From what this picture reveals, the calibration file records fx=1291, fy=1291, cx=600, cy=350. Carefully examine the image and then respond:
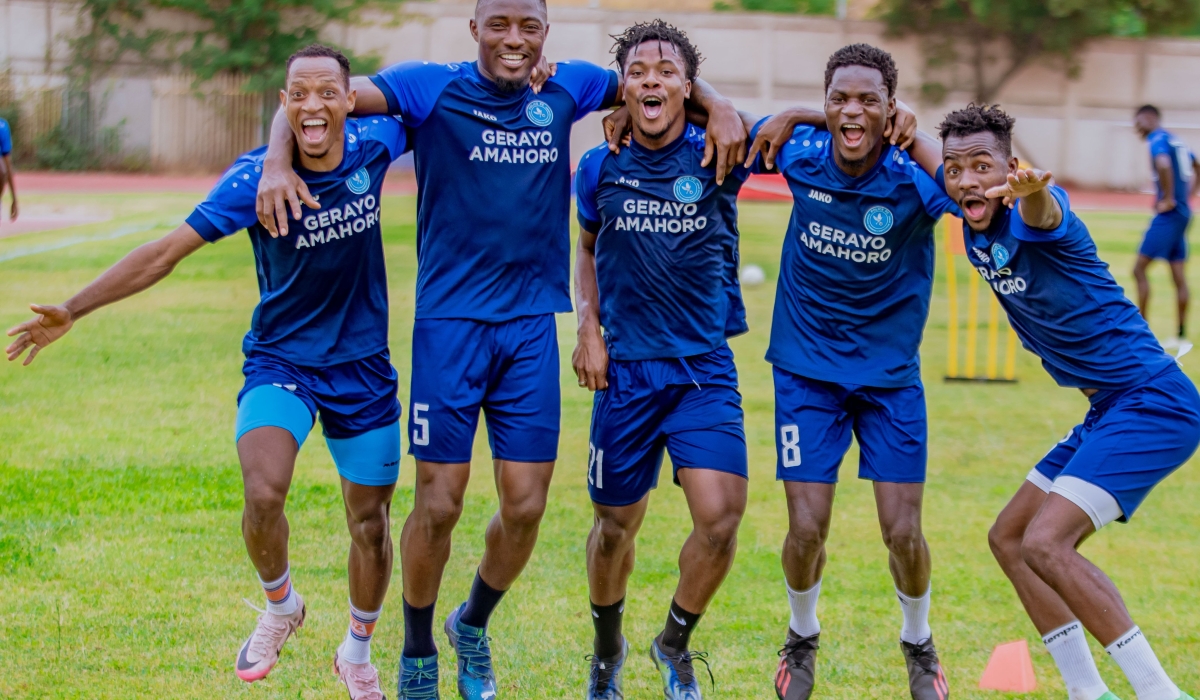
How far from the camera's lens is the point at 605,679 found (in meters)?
5.68

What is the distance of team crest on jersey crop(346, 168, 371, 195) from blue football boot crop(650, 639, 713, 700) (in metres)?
2.37

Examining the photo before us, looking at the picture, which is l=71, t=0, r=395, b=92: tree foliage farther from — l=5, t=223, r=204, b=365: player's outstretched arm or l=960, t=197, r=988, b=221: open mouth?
l=960, t=197, r=988, b=221: open mouth

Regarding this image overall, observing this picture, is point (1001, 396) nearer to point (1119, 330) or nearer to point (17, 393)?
point (1119, 330)

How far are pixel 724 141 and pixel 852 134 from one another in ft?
1.76

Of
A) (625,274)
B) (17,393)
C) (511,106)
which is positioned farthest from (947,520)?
(17,393)

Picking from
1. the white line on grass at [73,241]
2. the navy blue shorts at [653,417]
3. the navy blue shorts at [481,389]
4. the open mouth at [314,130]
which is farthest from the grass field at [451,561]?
the white line on grass at [73,241]

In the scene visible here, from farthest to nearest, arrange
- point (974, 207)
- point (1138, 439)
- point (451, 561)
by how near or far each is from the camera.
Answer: point (451, 561), point (974, 207), point (1138, 439)

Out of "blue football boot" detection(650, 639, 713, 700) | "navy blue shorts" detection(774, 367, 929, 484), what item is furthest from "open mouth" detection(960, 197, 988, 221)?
"blue football boot" detection(650, 639, 713, 700)

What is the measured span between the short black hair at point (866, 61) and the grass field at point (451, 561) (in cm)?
271

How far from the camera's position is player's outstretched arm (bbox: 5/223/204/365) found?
5.15 metres

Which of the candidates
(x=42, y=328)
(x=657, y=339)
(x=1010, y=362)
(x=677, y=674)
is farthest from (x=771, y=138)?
(x=1010, y=362)

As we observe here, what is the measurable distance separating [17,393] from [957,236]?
8601mm

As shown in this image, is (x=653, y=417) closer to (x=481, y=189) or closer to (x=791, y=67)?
(x=481, y=189)

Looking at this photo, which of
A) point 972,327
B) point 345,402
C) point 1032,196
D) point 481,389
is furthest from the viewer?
point 972,327
